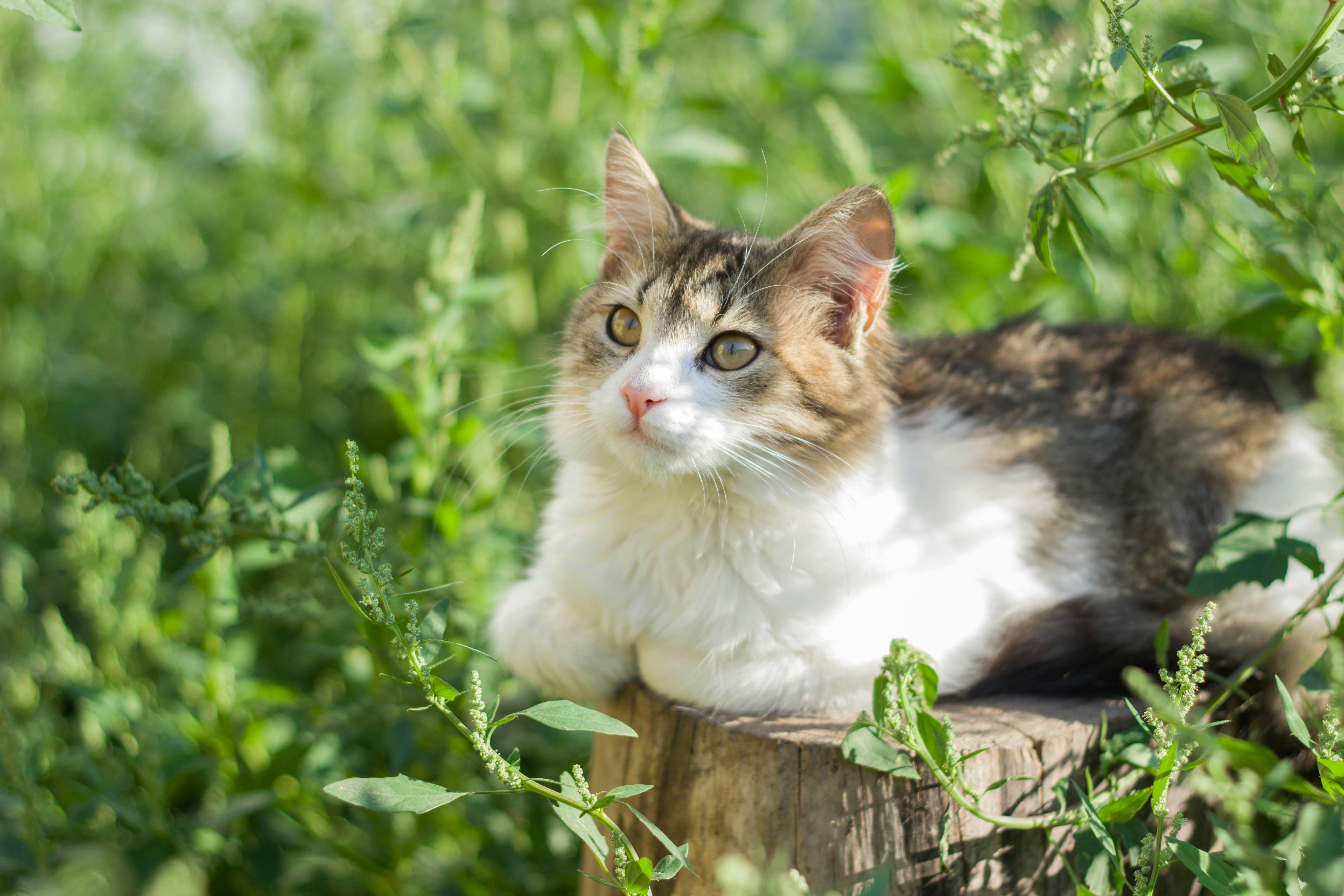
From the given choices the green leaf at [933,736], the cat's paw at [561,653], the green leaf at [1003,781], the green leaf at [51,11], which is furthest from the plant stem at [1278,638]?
the green leaf at [51,11]

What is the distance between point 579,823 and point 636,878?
105mm

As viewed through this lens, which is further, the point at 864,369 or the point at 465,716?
the point at 465,716

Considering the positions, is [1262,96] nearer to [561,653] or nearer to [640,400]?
[640,400]

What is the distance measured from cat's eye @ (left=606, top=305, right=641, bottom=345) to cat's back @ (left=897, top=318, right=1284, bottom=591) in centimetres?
59

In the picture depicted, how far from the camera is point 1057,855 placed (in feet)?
4.33

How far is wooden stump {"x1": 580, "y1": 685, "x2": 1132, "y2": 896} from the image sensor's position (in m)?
1.26

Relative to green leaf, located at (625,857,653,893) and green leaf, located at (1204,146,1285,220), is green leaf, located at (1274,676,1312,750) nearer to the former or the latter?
green leaf, located at (1204,146,1285,220)

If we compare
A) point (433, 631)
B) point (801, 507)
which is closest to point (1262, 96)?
point (801, 507)

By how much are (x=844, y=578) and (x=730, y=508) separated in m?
0.22

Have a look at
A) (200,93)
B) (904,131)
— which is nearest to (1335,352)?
(904,131)

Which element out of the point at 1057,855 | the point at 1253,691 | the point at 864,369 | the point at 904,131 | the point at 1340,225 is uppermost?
Result: the point at 904,131

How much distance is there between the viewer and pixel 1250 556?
4.21 ft

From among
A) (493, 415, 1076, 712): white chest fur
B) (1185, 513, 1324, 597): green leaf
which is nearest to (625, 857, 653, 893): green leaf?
(493, 415, 1076, 712): white chest fur

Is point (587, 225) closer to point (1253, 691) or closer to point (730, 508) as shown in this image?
point (730, 508)
